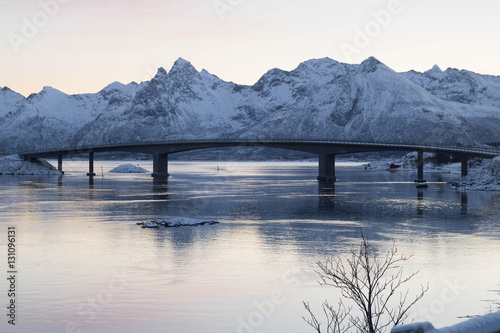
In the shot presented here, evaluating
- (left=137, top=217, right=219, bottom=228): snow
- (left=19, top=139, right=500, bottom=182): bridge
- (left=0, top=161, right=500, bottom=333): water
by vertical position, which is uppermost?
(left=19, top=139, right=500, bottom=182): bridge

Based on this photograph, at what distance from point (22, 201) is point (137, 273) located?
206 feet

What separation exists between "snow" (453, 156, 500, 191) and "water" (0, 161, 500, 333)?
40.0m

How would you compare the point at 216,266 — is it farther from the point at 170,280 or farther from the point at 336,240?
the point at 336,240

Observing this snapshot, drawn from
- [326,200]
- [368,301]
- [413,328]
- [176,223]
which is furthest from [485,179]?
[413,328]

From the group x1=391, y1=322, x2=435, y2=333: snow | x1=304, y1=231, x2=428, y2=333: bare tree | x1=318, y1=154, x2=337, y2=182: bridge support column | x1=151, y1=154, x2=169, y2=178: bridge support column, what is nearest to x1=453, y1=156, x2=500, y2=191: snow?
x1=318, y1=154, x2=337, y2=182: bridge support column

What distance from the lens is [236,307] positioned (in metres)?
30.9

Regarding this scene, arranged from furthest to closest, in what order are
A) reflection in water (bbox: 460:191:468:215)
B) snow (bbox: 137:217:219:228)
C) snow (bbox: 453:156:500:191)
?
snow (bbox: 453:156:500:191)
reflection in water (bbox: 460:191:468:215)
snow (bbox: 137:217:219:228)

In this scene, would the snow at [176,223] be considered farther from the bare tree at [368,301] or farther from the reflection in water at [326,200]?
the reflection in water at [326,200]

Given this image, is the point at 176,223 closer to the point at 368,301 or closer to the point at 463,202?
the point at 368,301

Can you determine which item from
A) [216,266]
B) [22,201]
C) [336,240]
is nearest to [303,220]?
[336,240]

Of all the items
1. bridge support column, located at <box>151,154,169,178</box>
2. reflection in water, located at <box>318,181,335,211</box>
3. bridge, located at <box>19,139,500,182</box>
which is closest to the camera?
reflection in water, located at <box>318,181,335,211</box>

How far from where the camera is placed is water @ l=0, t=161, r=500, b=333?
2953 cm

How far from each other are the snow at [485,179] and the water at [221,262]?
131 ft

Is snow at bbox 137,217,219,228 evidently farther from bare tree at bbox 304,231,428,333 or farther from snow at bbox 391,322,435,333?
snow at bbox 391,322,435,333
